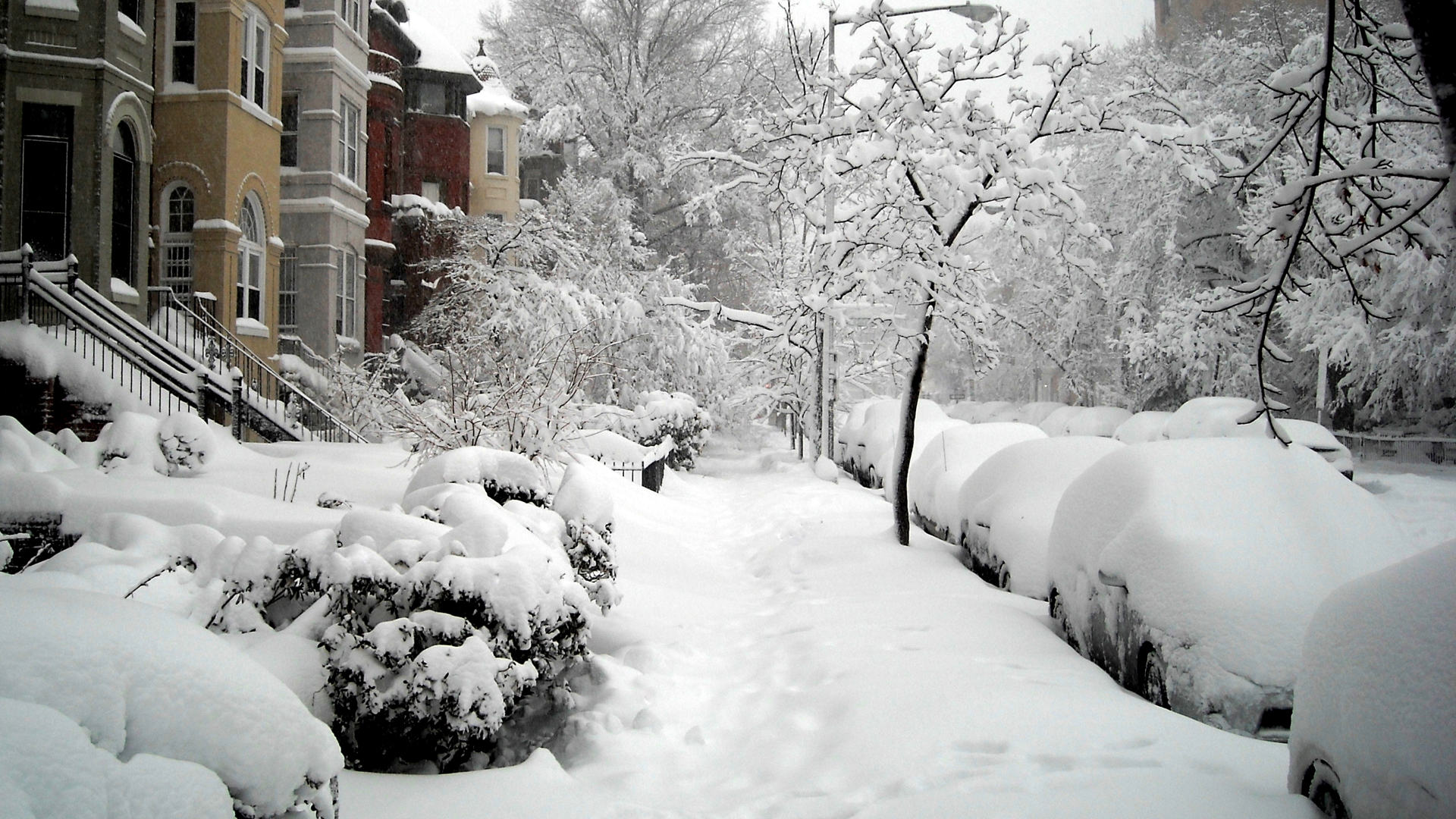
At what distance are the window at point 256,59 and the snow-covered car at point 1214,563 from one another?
58.8 feet

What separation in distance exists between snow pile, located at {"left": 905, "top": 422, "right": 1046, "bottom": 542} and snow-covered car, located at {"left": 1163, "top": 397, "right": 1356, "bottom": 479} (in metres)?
3.32

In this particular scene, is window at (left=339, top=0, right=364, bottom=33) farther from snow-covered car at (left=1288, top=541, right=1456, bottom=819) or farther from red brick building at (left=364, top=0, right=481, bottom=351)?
snow-covered car at (left=1288, top=541, right=1456, bottom=819)

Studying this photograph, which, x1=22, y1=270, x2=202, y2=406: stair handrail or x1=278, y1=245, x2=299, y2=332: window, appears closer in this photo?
x1=22, y1=270, x2=202, y2=406: stair handrail

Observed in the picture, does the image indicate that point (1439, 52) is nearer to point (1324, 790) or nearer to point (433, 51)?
point (1324, 790)

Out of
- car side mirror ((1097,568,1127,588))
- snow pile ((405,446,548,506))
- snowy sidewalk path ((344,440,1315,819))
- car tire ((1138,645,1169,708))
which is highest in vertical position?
snow pile ((405,446,548,506))

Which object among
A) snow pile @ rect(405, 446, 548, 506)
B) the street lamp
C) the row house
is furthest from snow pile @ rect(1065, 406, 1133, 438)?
snow pile @ rect(405, 446, 548, 506)

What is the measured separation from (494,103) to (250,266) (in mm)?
17751

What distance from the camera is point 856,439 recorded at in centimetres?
2014

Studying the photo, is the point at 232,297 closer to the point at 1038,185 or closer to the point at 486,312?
the point at 486,312

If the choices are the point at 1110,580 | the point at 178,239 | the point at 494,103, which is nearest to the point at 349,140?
the point at 178,239

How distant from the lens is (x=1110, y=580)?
18.5 ft

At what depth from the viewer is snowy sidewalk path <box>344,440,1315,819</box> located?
3.90 metres

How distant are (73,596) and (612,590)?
13.5 feet

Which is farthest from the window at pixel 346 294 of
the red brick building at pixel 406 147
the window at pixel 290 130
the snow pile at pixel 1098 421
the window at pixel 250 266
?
the snow pile at pixel 1098 421
